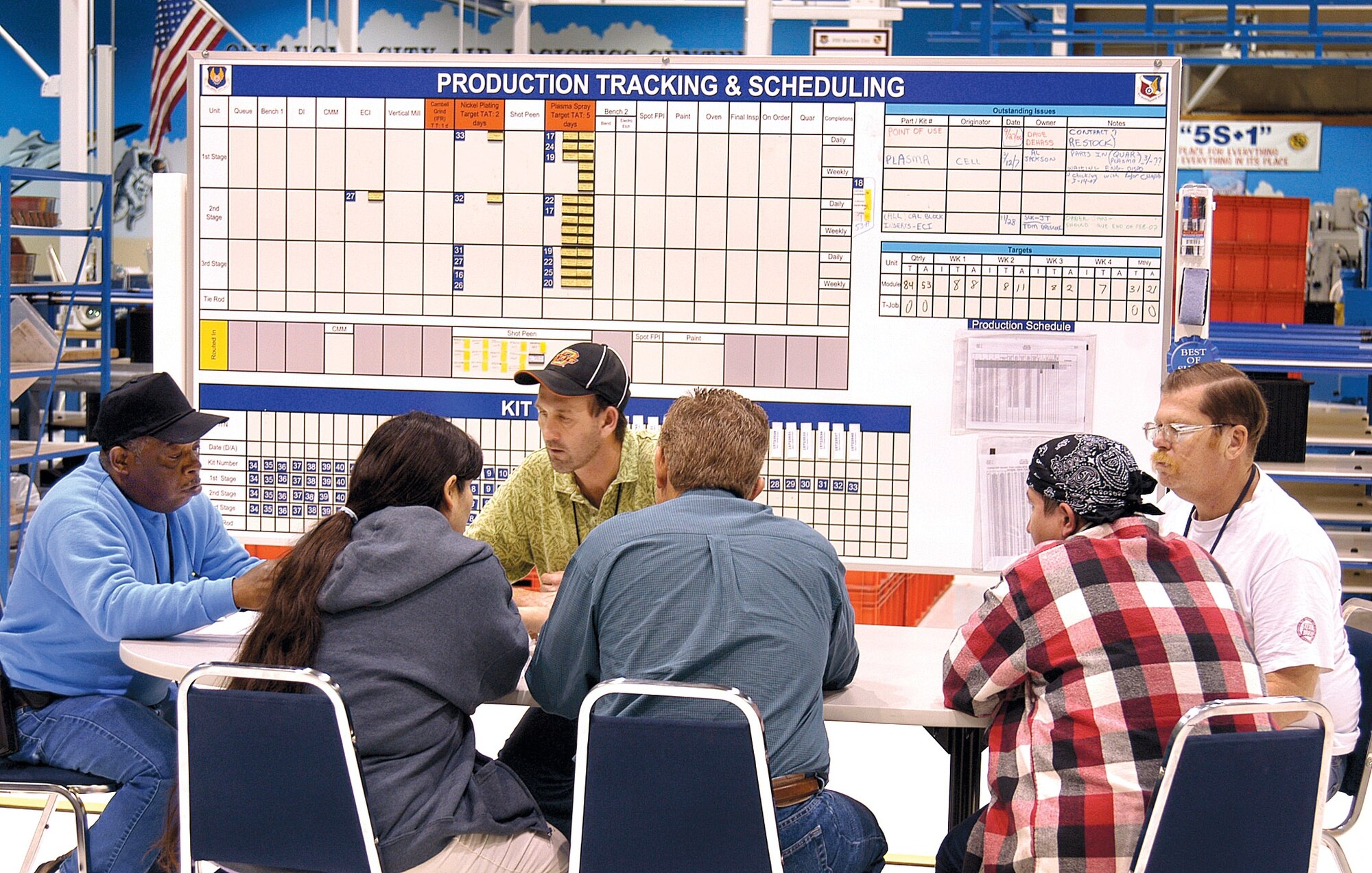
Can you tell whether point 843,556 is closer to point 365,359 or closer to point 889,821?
point 889,821

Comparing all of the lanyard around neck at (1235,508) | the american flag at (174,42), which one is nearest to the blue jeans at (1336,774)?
the lanyard around neck at (1235,508)

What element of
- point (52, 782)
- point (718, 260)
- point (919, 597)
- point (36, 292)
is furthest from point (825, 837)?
point (36, 292)

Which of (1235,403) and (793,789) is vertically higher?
(1235,403)

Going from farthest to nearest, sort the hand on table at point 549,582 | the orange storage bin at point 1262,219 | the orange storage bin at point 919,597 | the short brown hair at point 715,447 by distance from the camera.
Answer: the orange storage bin at point 1262,219 → the orange storage bin at point 919,597 → the hand on table at point 549,582 → the short brown hair at point 715,447

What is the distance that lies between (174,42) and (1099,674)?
782 centimetres

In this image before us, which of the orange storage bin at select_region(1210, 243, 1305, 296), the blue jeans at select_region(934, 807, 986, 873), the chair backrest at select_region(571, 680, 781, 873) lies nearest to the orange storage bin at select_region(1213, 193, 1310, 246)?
the orange storage bin at select_region(1210, 243, 1305, 296)

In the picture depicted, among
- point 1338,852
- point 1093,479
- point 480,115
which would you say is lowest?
point 1338,852

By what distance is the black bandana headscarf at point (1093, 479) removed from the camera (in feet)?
7.12

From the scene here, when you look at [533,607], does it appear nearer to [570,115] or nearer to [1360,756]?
[570,115]

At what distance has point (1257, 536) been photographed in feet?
8.36

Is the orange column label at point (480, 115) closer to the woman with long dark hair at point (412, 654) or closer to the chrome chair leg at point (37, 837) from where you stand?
the woman with long dark hair at point (412, 654)

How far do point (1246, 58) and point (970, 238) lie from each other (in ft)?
20.3

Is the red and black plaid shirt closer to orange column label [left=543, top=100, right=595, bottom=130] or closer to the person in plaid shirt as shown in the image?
the person in plaid shirt

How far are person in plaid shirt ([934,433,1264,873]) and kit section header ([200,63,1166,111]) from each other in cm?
162
